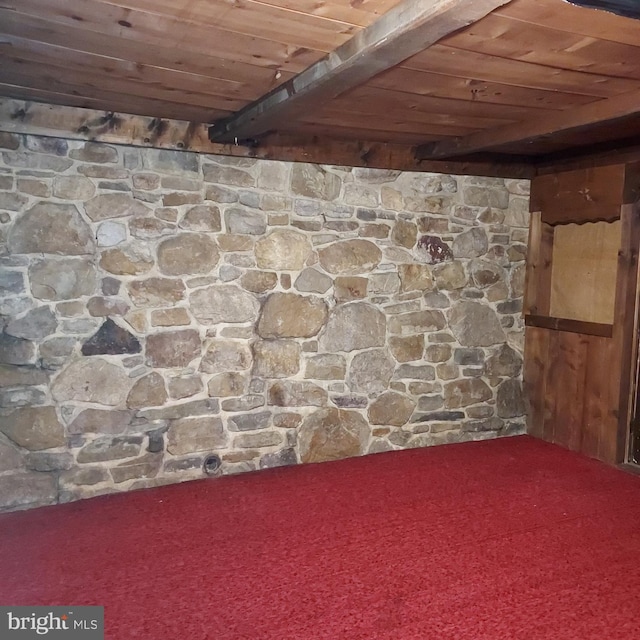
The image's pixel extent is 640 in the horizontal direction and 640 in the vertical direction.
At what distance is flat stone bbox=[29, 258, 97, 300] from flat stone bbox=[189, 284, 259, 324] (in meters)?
0.54

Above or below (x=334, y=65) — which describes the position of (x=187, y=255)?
below

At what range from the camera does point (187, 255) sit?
331 centimetres

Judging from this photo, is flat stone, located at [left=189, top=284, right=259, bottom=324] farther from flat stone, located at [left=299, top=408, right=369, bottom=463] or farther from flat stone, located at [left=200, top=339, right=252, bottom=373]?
flat stone, located at [left=299, top=408, right=369, bottom=463]

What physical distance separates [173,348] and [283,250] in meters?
0.85

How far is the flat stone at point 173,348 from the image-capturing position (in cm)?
327

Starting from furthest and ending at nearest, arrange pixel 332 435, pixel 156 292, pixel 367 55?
pixel 332 435
pixel 156 292
pixel 367 55

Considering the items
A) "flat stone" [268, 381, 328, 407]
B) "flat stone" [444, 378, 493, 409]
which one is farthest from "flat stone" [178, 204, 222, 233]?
"flat stone" [444, 378, 493, 409]

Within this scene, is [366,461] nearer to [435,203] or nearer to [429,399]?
[429,399]

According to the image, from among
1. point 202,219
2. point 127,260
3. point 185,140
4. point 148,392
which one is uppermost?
point 185,140

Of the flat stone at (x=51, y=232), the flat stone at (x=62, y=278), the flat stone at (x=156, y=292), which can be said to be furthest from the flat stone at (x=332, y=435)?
the flat stone at (x=51, y=232)

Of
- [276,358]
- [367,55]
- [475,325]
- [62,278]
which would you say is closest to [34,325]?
[62,278]

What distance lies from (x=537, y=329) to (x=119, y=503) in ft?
9.88

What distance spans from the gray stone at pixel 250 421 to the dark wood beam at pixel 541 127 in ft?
6.20

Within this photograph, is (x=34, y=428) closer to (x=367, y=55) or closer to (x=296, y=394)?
(x=296, y=394)
